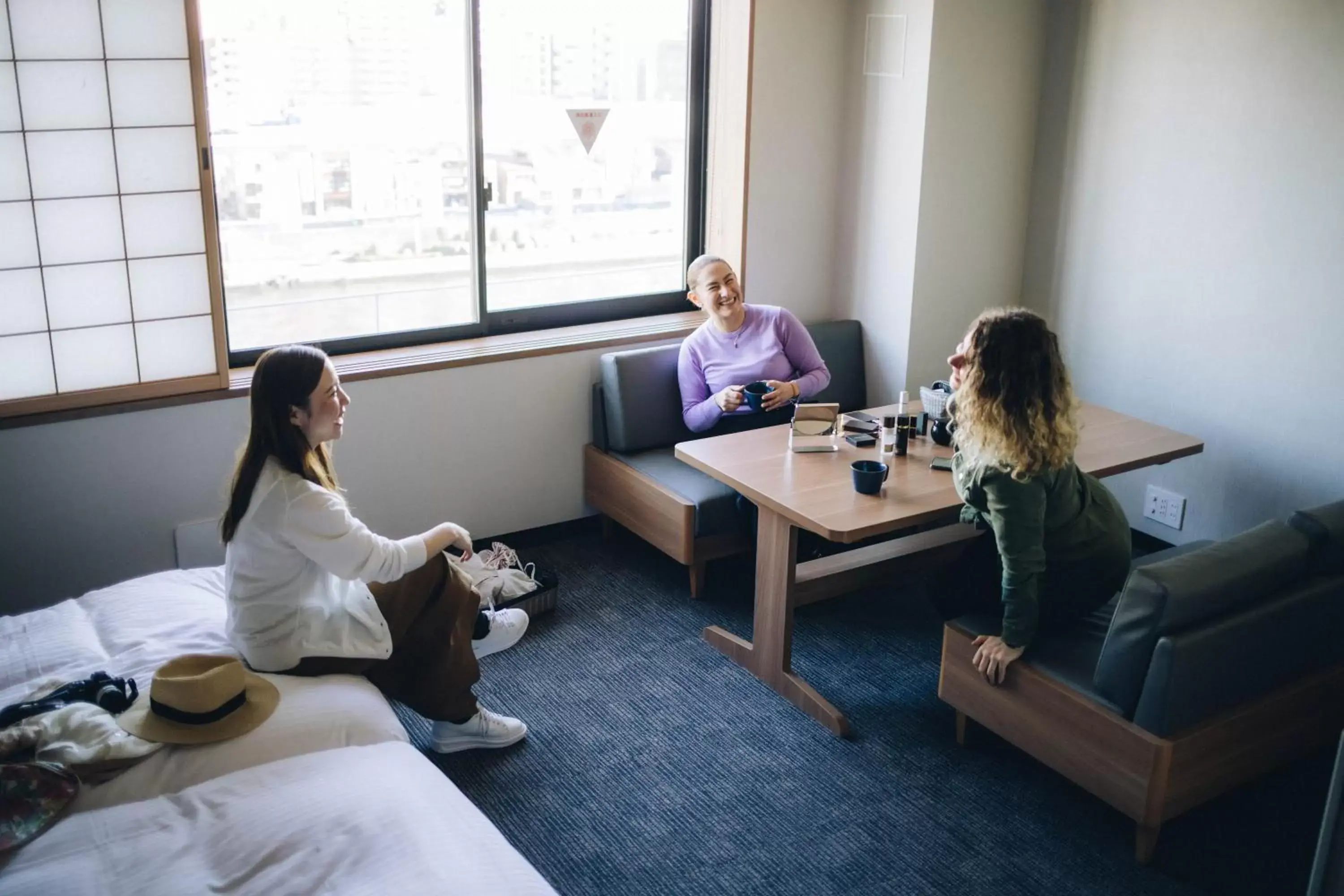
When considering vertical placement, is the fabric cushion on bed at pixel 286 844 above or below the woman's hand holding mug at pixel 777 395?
below

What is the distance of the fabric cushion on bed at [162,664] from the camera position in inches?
90.4

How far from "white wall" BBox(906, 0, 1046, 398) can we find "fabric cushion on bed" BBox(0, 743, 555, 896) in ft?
9.05

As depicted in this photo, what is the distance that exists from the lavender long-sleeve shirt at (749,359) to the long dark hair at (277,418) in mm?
1656

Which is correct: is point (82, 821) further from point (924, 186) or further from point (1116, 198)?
point (1116, 198)

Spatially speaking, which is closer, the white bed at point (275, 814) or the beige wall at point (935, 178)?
the white bed at point (275, 814)

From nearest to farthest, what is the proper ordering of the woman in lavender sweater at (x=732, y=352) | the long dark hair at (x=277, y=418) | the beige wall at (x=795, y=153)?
the long dark hair at (x=277, y=418) < the woman in lavender sweater at (x=732, y=352) < the beige wall at (x=795, y=153)

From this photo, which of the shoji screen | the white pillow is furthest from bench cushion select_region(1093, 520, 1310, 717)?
the shoji screen

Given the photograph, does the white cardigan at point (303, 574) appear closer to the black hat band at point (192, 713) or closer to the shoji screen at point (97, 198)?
the black hat band at point (192, 713)

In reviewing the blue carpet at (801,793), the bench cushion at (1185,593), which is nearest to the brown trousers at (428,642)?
the blue carpet at (801,793)

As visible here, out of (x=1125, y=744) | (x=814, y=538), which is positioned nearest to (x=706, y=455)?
(x=814, y=538)

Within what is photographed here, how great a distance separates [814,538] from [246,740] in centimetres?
202

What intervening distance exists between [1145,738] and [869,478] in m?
0.89

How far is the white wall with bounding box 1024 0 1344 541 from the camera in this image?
3533 millimetres

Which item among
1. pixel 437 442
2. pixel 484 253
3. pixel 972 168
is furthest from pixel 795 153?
pixel 437 442
